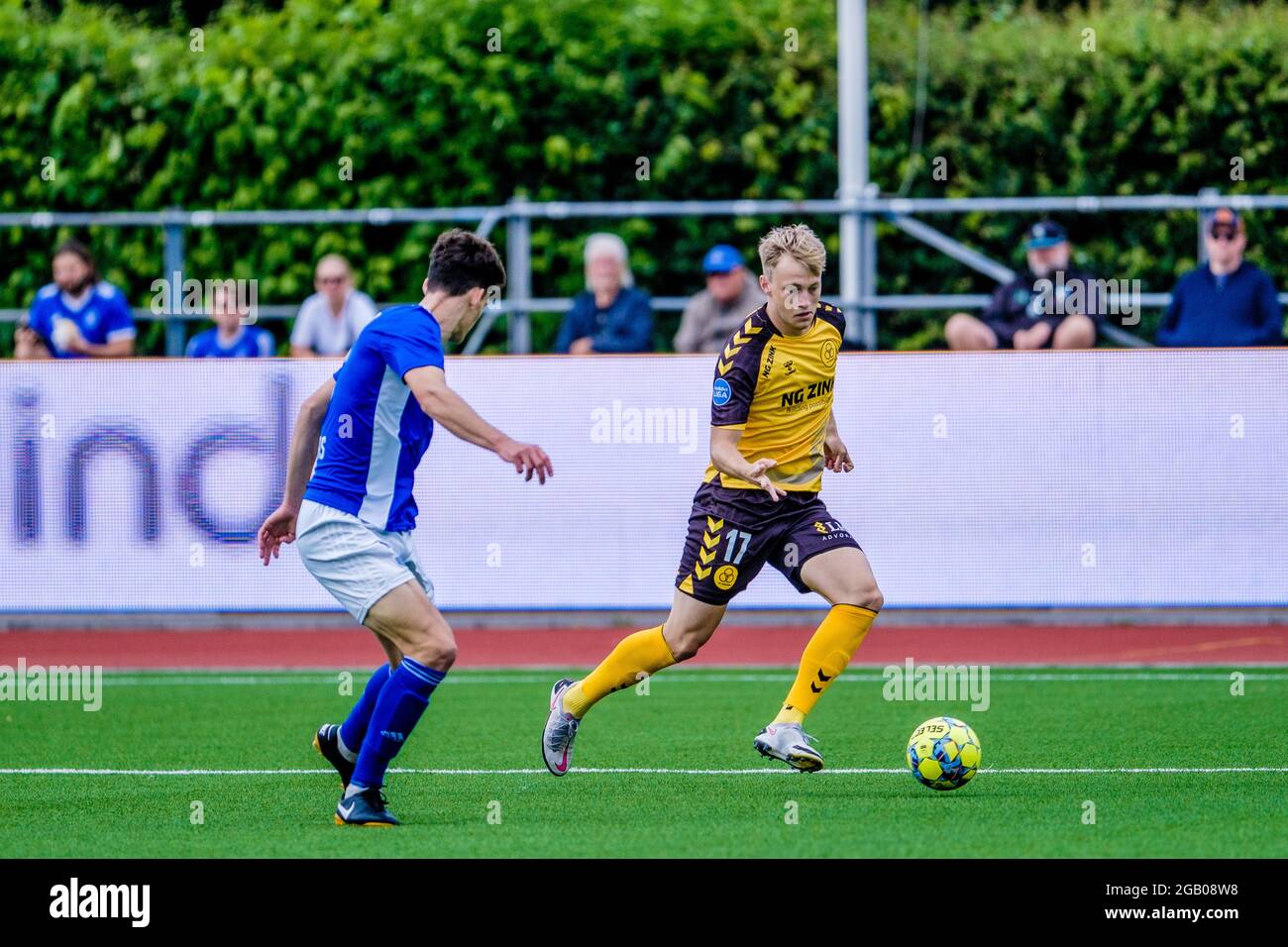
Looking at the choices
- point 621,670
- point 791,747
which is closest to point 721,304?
point 621,670

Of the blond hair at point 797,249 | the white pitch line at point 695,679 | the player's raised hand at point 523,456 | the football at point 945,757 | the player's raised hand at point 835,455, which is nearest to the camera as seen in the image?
the player's raised hand at point 523,456

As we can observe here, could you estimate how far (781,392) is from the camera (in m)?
8.30

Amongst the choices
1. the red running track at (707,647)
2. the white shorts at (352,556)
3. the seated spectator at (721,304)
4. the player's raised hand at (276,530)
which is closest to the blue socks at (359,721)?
the white shorts at (352,556)

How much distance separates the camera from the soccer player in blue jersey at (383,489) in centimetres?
726

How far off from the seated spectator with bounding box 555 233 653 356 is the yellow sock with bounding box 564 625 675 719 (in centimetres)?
628

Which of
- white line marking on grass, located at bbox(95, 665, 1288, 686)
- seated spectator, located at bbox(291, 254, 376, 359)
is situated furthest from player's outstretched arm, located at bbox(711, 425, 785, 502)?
seated spectator, located at bbox(291, 254, 376, 359)

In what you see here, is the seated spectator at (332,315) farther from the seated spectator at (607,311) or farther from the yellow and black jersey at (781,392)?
the yellow and black jersey at (781,392)

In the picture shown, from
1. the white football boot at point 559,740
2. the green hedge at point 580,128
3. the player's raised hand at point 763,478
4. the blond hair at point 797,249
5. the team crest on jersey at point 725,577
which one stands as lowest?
the white football boot at point 559,740

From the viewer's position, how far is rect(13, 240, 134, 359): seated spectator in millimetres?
14672

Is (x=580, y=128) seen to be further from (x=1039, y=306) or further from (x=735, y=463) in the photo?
(x=735, y=463)

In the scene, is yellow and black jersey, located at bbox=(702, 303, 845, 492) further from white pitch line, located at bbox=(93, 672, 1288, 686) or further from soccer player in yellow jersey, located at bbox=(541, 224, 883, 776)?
white pitch line, located at bbox=(93, 672, 1288, 686)

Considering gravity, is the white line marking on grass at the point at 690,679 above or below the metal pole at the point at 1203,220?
below

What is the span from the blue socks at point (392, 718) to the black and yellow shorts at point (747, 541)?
4.34ft

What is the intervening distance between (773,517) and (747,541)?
0.45 feet
